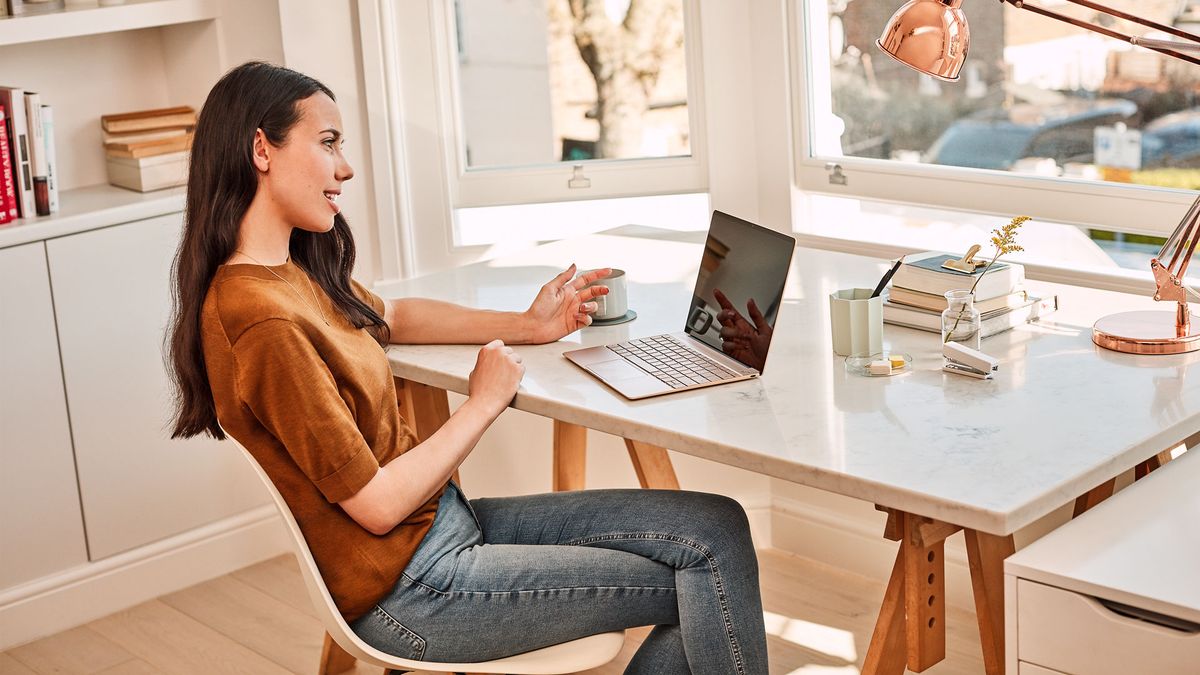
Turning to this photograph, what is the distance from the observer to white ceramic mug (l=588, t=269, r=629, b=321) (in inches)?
90.5

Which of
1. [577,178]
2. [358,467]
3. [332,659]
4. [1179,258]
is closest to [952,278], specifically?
[1179,258]

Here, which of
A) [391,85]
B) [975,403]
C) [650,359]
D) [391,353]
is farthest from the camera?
[391,85]

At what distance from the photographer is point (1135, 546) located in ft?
4.99

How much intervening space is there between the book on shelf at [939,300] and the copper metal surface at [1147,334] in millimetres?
135

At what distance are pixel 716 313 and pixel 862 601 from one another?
40.4 inches

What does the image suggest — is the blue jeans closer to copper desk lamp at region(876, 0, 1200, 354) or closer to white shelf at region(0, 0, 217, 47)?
copper desk lamp at region(876, 0, 1200, 354)

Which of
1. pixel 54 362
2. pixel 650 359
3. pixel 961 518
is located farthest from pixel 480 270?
pixel 961 518

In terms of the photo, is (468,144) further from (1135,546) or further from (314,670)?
(1135,546)

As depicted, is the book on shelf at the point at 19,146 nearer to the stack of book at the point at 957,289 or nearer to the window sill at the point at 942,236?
the window sill at the point at 942,236

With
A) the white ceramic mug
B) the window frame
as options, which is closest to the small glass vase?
the white ceramic mug

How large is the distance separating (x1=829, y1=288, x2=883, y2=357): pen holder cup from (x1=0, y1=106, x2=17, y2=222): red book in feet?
5.99

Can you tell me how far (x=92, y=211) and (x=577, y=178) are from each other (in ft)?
3.64

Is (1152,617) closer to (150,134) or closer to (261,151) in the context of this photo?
(261,151)

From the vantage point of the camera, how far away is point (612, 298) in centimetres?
231
